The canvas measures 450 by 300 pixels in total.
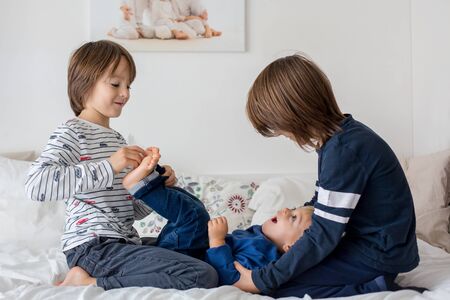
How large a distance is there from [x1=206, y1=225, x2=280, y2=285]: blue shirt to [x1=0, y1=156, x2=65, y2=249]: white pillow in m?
0.84

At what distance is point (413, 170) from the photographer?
81.2 inches

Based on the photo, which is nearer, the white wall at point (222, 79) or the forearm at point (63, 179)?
the forearm at point (63, 179)

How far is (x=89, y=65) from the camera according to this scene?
4.82 feet

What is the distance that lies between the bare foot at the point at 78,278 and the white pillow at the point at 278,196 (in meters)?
0.81

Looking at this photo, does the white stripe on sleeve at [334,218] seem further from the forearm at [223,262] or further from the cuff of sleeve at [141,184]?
the cuff of sleeve at [141,184]

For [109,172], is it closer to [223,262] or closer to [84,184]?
[84,184]

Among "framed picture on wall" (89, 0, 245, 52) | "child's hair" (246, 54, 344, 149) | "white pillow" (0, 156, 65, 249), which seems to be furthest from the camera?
"framed picture on wall" (89, 0, 245, 52)

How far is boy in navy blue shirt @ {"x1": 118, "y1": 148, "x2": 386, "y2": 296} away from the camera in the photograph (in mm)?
1291

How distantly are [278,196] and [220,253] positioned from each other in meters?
0.78

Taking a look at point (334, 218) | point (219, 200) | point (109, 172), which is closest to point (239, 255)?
point (334, 218)

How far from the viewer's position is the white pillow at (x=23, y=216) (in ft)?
6.40

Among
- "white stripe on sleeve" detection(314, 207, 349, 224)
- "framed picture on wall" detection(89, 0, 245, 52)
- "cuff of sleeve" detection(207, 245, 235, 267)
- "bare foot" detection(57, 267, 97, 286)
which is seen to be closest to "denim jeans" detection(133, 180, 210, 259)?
"cuff of sleeve" detection(207, 245, 235, 267)

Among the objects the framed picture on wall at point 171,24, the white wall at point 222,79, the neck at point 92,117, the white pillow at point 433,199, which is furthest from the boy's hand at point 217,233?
the framed picture on wall at point 171,24

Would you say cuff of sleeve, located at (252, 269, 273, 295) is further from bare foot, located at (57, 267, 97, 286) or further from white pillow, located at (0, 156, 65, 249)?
white pillow, located at (0, 156, 65, 249)
